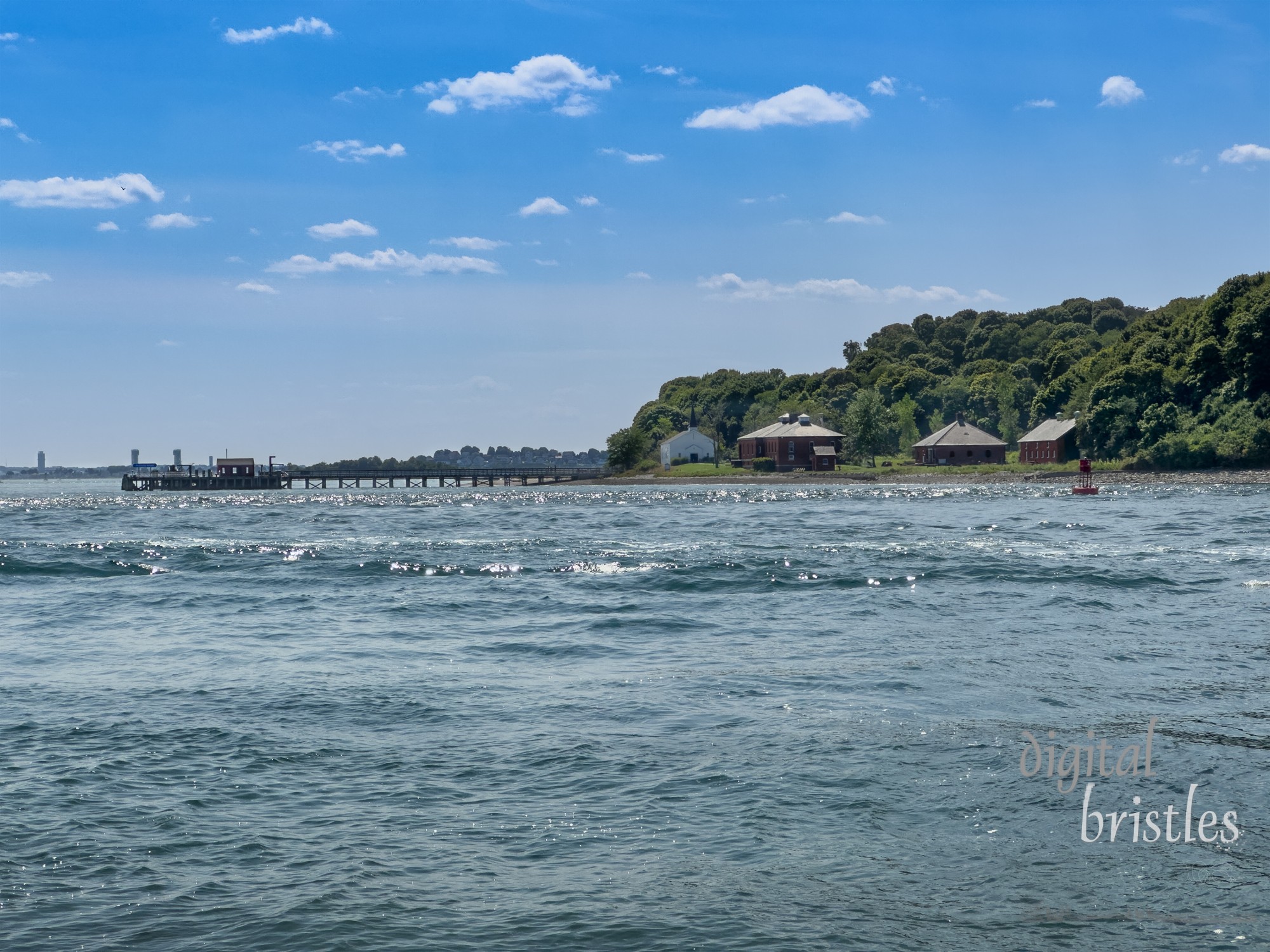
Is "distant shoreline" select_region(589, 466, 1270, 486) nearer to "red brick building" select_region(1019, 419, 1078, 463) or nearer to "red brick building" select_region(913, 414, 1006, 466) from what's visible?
"red brick building" select_region(913, 414, 1006, 466)

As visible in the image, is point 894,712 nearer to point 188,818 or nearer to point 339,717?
point 339,717

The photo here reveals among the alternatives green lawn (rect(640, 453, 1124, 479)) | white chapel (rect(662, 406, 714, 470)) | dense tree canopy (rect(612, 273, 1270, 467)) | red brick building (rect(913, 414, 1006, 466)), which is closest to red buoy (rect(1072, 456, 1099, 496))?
dense tree canopy (rect(612, 273, 1270, 467))

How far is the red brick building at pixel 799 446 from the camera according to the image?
464 ft

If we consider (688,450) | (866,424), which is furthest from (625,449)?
(866,424)

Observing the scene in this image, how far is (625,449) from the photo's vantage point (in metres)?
162

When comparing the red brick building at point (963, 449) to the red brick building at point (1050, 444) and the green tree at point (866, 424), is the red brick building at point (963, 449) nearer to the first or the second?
the red brick building at point (1050, 444)

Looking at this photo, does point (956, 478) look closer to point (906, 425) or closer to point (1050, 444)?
point (1050, 444)

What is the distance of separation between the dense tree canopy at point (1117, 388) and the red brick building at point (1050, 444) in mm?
2557

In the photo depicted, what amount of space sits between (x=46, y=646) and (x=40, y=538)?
33299mm

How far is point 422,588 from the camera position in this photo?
93.8 ft

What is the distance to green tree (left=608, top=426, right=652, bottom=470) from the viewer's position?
531 feet

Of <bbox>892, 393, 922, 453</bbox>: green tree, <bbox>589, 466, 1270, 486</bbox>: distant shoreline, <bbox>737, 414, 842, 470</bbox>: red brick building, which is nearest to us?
<bbox>589, 466, 1270, 486</bbox>: distant shoreline

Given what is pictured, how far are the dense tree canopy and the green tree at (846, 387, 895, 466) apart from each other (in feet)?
1.21

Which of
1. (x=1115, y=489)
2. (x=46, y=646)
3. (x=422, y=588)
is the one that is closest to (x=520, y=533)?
(x=422, y=588)
